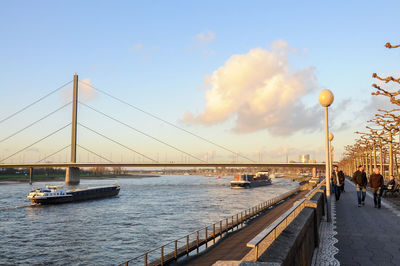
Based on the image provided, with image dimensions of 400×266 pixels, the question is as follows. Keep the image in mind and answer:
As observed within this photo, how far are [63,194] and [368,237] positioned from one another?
213ft

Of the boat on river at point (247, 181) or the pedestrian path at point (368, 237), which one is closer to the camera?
the pedestrian path at point (368, 237)

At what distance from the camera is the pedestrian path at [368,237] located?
25.2 ft

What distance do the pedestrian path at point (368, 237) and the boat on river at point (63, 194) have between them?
2308 inches

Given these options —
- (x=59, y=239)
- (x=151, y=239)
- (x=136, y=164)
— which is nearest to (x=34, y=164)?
(x=136, y=164)

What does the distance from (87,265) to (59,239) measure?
10.1m

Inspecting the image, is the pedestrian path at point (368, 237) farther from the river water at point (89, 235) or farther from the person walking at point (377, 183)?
the river water at point (89, 235)

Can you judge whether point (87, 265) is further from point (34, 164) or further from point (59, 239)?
point (34, 164)

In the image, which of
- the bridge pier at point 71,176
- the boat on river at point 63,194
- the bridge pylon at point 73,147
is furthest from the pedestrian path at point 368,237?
the bridge pier at point 71,176

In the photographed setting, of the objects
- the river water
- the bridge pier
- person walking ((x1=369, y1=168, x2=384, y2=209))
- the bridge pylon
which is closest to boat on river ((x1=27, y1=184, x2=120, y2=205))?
the river water

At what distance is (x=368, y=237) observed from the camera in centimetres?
987

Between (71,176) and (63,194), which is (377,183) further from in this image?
(71,176)

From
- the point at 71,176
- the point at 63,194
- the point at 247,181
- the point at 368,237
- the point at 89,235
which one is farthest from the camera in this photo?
the point at 247,181

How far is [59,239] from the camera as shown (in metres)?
29.2

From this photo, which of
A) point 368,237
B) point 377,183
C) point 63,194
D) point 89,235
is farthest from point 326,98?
point 63,194
